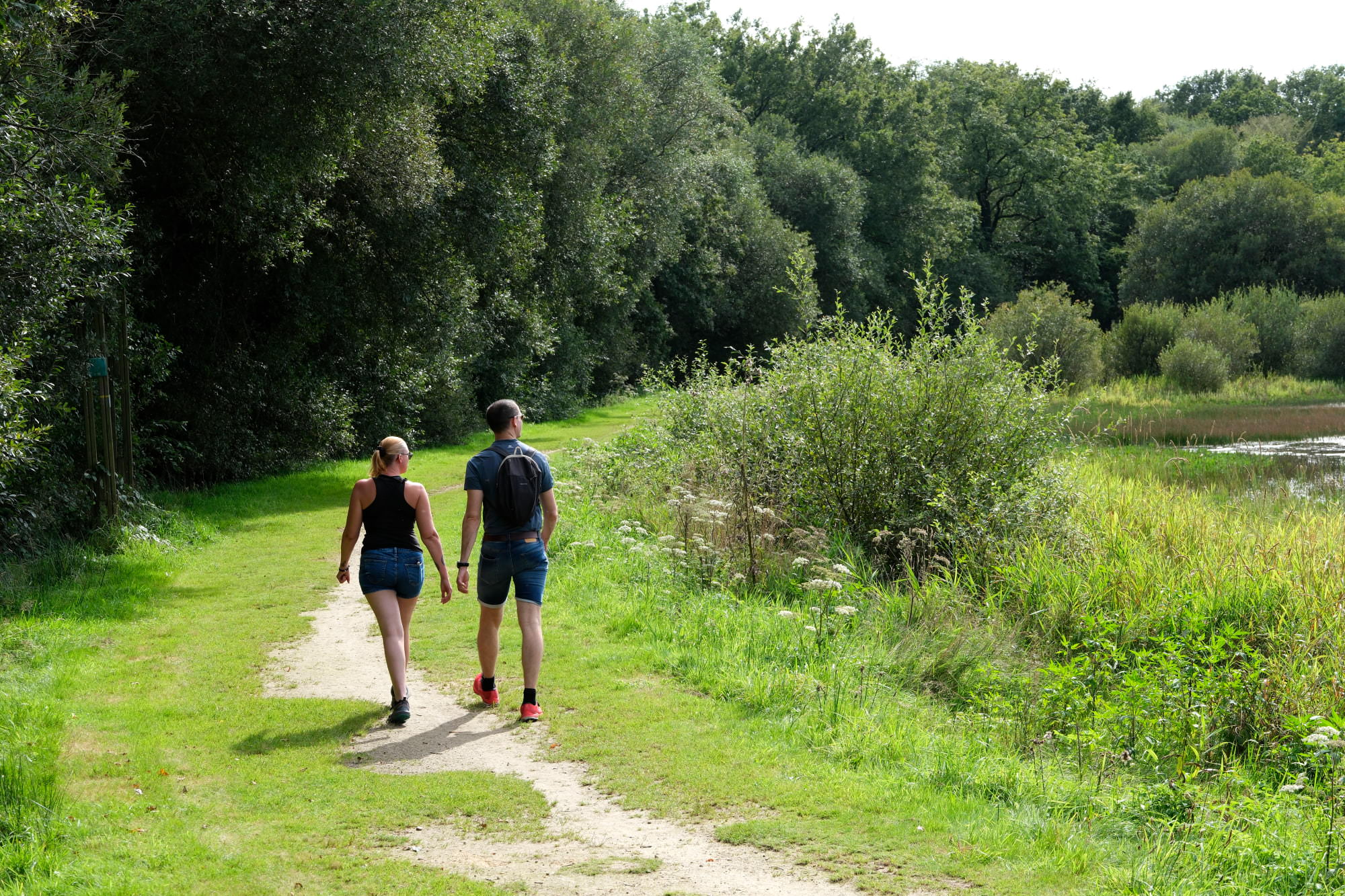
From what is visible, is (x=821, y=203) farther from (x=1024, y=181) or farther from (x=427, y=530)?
(x=427, y=530)

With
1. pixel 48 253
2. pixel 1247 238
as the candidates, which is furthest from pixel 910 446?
pixel 1247 238

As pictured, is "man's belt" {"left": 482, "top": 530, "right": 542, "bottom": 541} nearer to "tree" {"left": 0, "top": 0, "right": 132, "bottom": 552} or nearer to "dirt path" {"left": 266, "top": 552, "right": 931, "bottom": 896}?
"dirt path" {"left": 266, "top": 552, "right": 931, "bottom": 896}

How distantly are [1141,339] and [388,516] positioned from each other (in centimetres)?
4184

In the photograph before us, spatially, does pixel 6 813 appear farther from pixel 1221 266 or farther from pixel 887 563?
pixel 1221 266

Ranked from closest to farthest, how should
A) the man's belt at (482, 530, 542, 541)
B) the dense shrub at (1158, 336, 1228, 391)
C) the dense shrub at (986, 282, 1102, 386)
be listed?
the man's belt at (482, 530, 542, 541) < the dense shrub at (1158, 336, 1228, 391) < the dense shrub at (986, 282, 1102, 386)

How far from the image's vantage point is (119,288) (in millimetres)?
13430

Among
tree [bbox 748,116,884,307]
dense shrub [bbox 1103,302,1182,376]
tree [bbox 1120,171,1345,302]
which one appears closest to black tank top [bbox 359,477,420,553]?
dense shrub [bbox 1103,302,1182,376]

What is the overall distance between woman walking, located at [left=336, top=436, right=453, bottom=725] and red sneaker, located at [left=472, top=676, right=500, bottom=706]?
52 centimetres

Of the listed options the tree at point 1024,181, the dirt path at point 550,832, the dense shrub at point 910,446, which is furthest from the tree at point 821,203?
the dirt path at point 550,832

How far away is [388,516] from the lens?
7289 millimetres

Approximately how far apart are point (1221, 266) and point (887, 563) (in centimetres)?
4835

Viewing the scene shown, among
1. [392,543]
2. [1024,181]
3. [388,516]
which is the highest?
[1024,181]

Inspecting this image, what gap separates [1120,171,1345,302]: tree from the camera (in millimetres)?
51531

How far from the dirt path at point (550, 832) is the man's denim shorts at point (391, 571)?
90 centimetres
